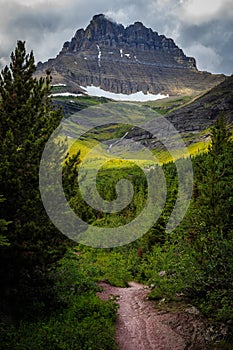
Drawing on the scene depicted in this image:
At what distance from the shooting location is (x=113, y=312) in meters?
20.5

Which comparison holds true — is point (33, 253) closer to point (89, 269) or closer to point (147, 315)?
point (147, 315)

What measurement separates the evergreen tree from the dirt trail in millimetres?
5448

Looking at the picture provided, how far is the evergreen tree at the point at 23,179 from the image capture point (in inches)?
632

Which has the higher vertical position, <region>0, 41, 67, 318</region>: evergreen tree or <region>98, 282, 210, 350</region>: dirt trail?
<region>0, 41, 67, 318</region>: evergreen tree

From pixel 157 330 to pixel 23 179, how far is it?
10399 mm

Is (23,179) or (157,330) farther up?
(23,179)

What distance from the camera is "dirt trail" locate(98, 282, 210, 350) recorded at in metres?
16.6

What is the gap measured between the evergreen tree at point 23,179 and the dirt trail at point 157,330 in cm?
545

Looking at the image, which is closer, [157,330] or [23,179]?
[23,179]

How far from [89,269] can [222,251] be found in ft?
52.4

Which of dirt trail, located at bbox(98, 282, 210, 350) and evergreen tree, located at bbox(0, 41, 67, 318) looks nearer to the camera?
evergreen tree, located at bbox(0, 41, 67, 318)

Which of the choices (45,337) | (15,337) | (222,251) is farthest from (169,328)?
(15,337)

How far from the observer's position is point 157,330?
18531 millimetres

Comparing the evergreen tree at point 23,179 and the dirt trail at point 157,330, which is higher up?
the evergreen tree at point 23,179
